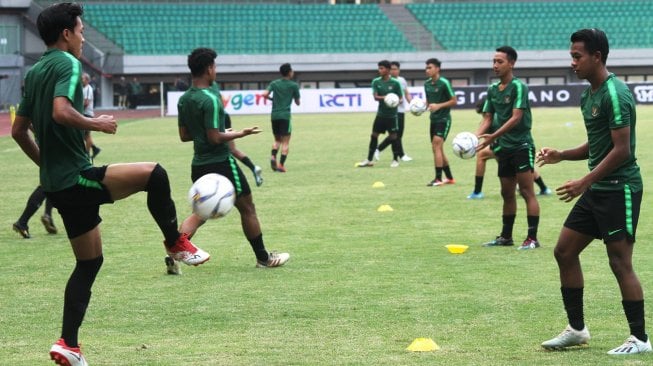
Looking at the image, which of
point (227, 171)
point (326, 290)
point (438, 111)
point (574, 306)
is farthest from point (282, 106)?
point (574, 306)

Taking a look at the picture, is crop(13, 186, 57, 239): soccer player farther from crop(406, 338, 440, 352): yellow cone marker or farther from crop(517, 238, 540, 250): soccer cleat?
crop(406, 338, 440, 352): yellow cone marker

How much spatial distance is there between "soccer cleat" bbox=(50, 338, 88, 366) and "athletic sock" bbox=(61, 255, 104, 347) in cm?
7

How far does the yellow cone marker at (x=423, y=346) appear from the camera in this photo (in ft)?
22.9

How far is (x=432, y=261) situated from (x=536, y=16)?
5460cm

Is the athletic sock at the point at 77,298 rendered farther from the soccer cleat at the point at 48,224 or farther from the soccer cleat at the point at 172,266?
the soccer cleat at the point at 48,224

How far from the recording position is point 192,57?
10.1 m

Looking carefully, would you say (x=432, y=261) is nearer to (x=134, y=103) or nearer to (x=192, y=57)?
(x=192, y=57)

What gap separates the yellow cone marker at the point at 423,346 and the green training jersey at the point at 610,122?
1.40 m

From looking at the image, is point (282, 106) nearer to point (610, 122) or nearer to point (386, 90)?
point (386, 90)

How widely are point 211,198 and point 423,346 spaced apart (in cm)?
178

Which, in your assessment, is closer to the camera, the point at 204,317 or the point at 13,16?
the point at 204,317

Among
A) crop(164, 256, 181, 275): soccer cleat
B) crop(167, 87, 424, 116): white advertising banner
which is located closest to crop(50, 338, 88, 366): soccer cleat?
crop(164, 256, 181, 275): soccer cleat

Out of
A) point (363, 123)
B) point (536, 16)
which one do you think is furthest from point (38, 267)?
point (536, 16)

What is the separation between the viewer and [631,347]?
22.3ft
